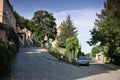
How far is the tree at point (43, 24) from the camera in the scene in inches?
4181

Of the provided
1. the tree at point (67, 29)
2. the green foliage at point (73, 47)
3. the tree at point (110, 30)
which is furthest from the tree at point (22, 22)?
the green foliage at point (73, 47)

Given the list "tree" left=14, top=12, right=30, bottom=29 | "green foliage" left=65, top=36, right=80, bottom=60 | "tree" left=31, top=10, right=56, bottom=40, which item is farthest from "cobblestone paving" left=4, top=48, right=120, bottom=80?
"tree" left=14, top=12, right=30, bottom=29

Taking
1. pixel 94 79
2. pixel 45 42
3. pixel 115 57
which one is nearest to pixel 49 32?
pixel 45 42

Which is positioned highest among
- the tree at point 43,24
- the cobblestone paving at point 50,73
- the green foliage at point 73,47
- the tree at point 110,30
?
the tree at point 43,24

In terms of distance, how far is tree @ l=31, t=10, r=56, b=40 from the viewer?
106188 mm

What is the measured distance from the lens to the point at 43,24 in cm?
10900

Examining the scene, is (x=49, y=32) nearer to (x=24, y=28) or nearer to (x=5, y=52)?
(x=24, y=28)

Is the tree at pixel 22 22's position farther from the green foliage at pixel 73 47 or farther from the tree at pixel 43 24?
the green foliage at pixel 73 47

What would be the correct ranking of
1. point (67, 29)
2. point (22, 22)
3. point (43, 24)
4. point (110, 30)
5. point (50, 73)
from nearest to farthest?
point (50, 73), point (110, 30), point (67, 29), point (43, 24), point (22, 22)

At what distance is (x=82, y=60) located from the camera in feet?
165

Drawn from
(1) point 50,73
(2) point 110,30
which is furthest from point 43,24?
(1) point 50,73

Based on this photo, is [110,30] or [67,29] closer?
[110,30]

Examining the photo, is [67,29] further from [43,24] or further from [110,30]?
[110,30]

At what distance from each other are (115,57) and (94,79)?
1418 inches
